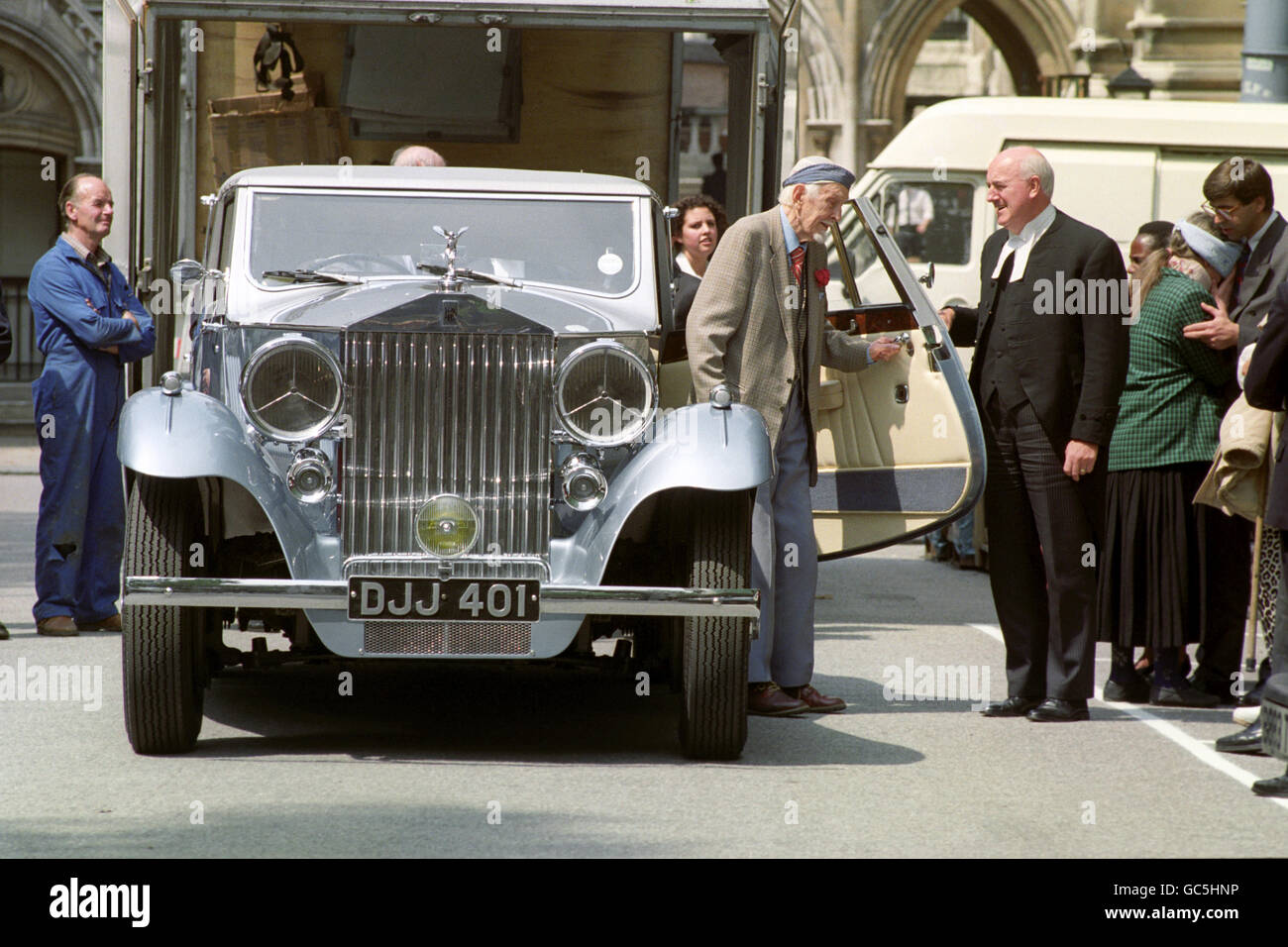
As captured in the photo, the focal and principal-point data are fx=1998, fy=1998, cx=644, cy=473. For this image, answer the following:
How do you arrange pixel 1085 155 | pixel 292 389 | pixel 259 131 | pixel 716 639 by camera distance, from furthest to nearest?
pixel 1085 155 → pixel 259 131 → pixel 292 389 → pixel 716 639

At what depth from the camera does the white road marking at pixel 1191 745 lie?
661 centimetres

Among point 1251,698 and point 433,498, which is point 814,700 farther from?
point 433,498

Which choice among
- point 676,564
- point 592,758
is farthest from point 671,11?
point 592,758

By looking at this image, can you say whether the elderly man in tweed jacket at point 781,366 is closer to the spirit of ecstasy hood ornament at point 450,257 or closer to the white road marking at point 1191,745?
the spirit of ecstasy hood ornament at point 450,257

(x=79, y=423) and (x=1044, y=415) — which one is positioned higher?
(x=1044, y=415)

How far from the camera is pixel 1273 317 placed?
646 cm

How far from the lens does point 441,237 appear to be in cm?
754

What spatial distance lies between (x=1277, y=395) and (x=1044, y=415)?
3.69 feet

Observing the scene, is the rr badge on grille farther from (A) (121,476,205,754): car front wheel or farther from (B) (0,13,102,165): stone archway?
(B) (0,13,102,165): stone archway

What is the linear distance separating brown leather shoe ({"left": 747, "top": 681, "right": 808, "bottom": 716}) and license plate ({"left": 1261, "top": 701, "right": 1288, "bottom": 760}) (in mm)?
2134

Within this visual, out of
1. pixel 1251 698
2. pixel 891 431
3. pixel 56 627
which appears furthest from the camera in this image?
pixel 56 627

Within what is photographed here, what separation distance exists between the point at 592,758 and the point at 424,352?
1.45 metres

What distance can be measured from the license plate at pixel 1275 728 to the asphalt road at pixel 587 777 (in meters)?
0.25

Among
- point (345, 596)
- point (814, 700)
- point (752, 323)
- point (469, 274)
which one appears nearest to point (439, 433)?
point (345, 596)
